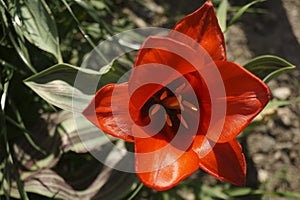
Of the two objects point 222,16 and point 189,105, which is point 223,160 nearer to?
point 189,105

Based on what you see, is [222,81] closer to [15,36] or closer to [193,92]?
[193,92]

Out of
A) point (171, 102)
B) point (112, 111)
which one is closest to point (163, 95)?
point (171, 102)

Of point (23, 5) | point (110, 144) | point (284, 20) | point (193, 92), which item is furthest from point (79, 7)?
point (284, 20)

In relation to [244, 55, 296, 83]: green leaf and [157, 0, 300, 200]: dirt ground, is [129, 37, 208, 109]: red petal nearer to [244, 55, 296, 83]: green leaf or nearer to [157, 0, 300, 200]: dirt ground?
[244, 55, 296, 83]: green leaf

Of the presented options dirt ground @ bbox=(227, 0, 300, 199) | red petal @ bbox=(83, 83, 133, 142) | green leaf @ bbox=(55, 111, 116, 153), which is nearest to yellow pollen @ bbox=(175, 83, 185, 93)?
red petal @ bbox=(83, 83, 133, 142)

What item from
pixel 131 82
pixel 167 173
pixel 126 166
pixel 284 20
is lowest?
pixel 284 20

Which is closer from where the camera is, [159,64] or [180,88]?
[159,64]
